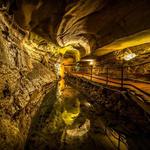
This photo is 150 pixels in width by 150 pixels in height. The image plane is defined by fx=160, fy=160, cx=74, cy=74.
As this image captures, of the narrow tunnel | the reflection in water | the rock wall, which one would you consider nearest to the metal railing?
the narrow tunnel

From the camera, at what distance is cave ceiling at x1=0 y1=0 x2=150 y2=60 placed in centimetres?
609

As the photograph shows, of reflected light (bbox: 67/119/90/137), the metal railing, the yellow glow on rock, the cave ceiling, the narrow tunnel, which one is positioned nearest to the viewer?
the narrow tunnel

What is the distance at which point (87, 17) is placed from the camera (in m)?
7.94

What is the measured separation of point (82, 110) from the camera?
27.2ft

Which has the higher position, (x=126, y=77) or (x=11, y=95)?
(x=11, y=95)

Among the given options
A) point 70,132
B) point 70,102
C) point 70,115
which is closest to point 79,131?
point 70,132

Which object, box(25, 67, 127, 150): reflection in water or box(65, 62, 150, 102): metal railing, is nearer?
box(25, 67, 127, 150): reflection in water

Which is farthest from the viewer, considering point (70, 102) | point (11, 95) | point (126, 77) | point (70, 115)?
point (126, 77)

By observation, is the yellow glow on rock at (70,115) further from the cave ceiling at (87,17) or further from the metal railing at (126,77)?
the cave ceiling at (87,17)

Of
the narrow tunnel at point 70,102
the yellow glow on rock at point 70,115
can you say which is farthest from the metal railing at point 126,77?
the yellow glow on rock at point 70,115

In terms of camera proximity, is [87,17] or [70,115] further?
[87,17]

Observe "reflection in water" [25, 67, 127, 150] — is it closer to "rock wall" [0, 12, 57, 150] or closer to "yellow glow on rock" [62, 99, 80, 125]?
"yellow glow on rock" [62, 99, 80, 125]

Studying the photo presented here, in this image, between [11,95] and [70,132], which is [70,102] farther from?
[11,95]

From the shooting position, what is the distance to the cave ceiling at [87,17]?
6.09 metres
